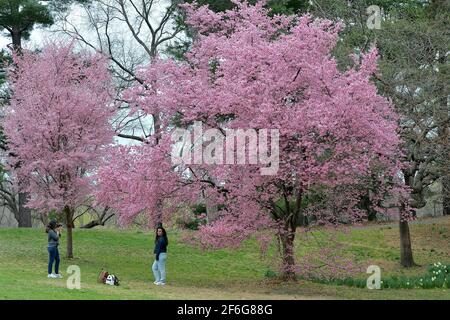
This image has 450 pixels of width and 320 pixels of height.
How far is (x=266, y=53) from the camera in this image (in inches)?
643

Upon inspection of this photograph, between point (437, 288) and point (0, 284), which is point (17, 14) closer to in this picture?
point (0, 284)

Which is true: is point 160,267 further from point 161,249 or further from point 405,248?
point 405,248

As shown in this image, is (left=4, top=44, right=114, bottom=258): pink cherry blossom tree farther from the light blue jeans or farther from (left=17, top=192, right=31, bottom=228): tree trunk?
(left=17, top=192, right=31, bottom=228): tree trunk

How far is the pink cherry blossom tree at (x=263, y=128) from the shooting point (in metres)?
15.7

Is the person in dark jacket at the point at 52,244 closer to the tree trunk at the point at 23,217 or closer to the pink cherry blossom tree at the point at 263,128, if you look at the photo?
the pink cherry blossom tree at the point at 263,128

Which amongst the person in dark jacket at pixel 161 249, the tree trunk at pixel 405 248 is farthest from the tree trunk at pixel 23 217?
the tree trunk at pixel 405 248

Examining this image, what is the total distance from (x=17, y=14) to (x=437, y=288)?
886 inches

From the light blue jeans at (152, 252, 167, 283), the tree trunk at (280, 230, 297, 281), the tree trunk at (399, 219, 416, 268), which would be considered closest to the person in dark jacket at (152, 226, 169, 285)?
the light blue jeans at (152, 252, 167, 283)

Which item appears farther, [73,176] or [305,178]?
[73,176]

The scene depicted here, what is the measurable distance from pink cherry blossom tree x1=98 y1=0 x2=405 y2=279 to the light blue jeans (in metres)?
1.04

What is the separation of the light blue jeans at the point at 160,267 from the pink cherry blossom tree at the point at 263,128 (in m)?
1.04

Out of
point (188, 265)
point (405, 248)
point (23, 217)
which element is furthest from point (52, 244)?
point (23, 217)

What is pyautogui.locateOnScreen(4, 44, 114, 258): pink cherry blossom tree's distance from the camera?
21469 millimetres

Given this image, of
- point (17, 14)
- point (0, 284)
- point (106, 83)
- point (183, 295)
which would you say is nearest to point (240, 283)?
point (183, 295)
